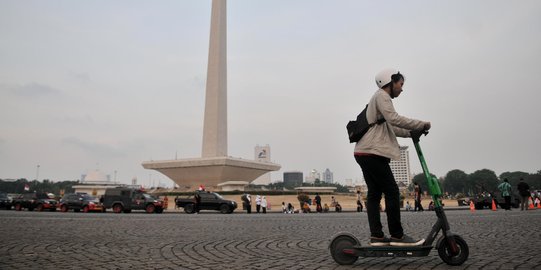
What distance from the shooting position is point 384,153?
427cm

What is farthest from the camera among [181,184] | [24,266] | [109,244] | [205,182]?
[181,184]

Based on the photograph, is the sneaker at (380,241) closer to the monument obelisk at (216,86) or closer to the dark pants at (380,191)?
the dark pants at (380,191)

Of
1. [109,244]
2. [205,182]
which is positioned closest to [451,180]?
[205,182]

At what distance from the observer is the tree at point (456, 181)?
379ft

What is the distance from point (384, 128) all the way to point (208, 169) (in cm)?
5065

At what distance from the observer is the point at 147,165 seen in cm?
6072

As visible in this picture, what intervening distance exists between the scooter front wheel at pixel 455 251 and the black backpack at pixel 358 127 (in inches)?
56.6

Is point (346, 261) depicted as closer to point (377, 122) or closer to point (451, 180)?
point (377, 122)

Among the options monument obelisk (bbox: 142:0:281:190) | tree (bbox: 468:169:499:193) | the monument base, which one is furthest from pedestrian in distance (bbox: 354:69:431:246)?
tree (bbox: 468:169:499:193)

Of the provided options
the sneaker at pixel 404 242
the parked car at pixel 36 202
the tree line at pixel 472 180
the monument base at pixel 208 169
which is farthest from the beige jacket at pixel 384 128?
the tree line at pixel 472 180

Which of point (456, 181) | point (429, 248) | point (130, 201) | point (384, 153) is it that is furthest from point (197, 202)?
point (456, 181)

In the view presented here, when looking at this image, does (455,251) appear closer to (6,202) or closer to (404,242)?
(404,242)

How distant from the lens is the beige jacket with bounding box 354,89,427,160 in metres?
4.18

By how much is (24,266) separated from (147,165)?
193ft
